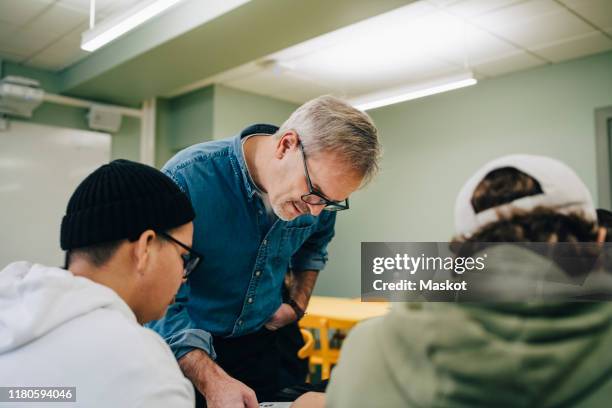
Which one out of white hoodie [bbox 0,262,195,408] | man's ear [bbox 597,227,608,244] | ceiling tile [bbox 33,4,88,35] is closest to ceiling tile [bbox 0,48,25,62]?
ceiling tile [bbox 33,4,88,35]

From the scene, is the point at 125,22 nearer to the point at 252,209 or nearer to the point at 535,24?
the point at 252,209

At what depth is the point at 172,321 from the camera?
142 cm

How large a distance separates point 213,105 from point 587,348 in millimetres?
5011

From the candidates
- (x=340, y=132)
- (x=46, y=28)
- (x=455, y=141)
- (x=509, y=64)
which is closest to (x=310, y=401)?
(x=340, y=132)

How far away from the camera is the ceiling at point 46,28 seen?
3.69 meters

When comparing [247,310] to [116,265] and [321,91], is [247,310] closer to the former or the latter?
[116,265]

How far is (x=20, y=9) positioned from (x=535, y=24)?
146 inches

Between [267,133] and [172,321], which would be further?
[267,133]

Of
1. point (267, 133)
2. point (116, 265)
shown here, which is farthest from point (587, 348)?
point (267, 133)

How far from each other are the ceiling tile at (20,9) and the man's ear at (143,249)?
132 inches

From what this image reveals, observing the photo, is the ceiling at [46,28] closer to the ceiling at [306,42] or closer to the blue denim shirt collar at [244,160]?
the ceiling at [306,42]

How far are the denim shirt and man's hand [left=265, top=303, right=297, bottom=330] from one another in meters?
0.06

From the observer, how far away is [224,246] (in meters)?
1.41

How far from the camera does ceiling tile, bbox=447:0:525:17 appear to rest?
11.4 ft
